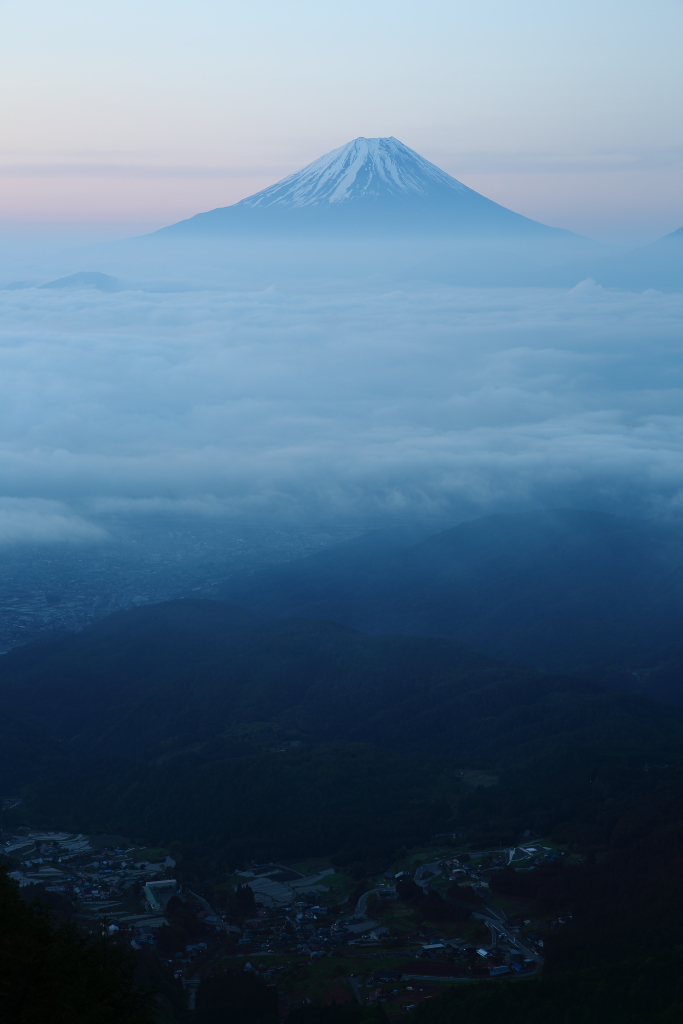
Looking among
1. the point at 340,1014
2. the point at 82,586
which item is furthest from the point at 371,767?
the point at 82,586

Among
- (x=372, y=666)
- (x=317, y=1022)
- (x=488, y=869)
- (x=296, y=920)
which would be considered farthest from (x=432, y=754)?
(x=317, y=1022)

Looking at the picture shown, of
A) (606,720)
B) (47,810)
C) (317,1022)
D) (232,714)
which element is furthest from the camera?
(232,714)

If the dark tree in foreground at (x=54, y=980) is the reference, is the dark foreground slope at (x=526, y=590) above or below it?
below

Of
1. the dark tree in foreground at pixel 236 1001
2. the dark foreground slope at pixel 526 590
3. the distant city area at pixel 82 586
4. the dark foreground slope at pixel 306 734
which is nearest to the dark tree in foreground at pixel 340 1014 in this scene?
the dark tree in foreground at pixel 236 1001

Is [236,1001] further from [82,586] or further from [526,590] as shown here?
[82,586]

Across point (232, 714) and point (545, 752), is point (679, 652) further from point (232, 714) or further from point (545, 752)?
point (232, 714)

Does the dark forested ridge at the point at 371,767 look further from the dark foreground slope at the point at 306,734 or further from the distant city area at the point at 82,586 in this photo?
the distant city area at the point at 82,586

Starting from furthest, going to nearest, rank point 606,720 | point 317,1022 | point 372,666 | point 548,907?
point 372,666
point 606,720
point 548,907
point 317,1022
